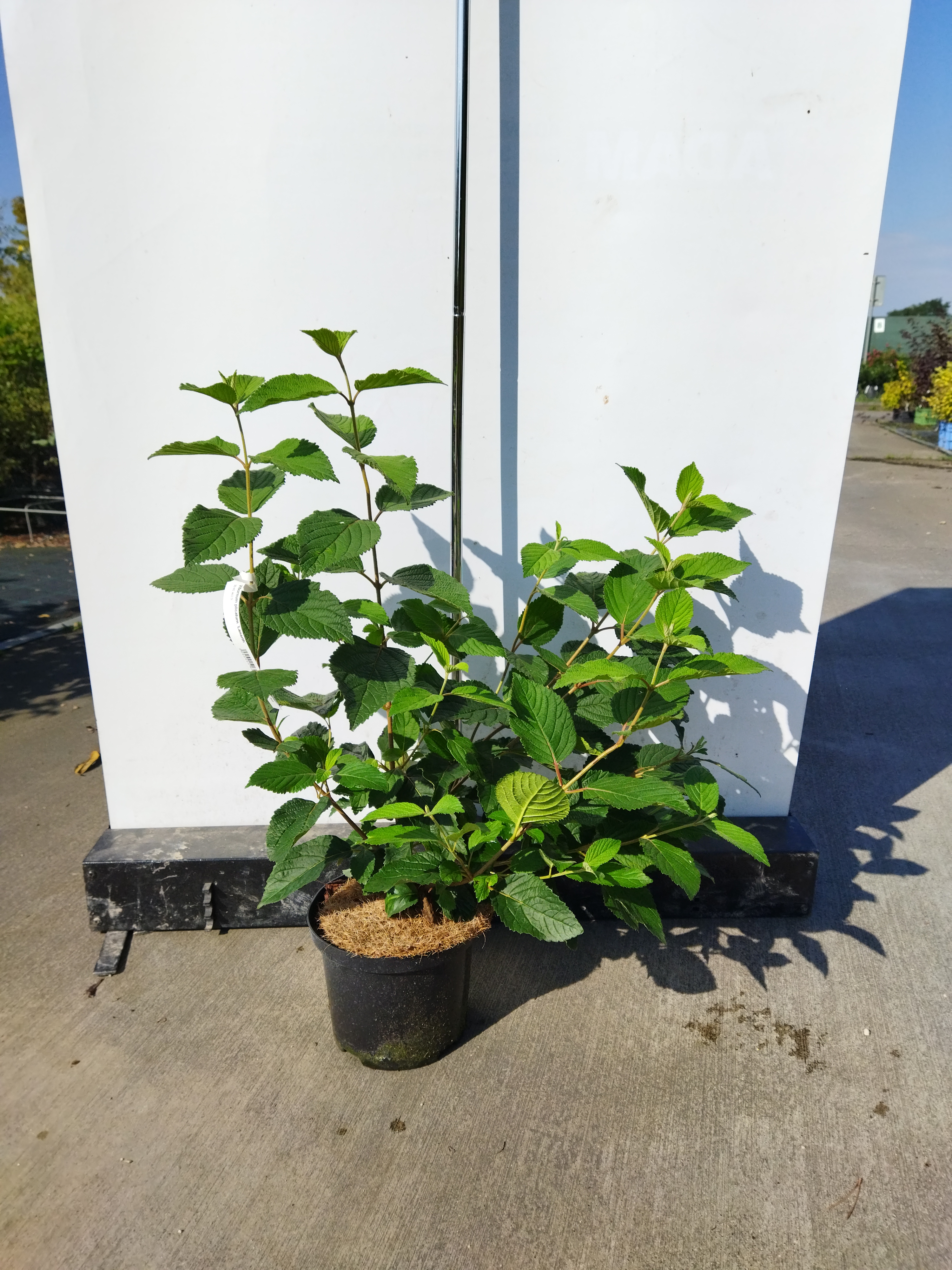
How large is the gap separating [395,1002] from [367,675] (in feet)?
2.52

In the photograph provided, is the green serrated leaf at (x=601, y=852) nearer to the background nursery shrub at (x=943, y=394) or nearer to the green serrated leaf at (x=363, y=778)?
the green serrated leaf at (x=363, y=778)

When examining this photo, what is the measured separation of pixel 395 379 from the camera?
5.36 feet

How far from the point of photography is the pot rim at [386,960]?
1865mm

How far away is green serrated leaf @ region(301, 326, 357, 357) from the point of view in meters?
1.57

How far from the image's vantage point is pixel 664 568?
1965 millimetres

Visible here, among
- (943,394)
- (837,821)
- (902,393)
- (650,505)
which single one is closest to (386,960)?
(650,505)

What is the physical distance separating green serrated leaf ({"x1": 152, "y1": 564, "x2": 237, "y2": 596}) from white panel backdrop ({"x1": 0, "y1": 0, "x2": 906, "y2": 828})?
0.61 meters

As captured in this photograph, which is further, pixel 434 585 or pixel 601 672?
pixel 434 585

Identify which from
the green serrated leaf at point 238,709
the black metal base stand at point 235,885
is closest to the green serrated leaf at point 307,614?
the green serrated leaf at point 238,709

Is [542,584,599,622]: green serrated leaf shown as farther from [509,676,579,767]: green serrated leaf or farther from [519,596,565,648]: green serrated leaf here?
[509,676,579,767]: green serrated leaf

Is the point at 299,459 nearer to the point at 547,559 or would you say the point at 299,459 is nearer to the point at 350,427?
the point at 350,427

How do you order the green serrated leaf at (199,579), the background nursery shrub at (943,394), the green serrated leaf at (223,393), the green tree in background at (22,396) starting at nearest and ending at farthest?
the green serrated leaf at (223,393), the green serrated leaf at (199,579), the green tree in background at (22,396), the background nursery shrub at (943,394)

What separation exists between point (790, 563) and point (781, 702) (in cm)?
42

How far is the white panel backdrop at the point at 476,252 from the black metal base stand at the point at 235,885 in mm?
481
